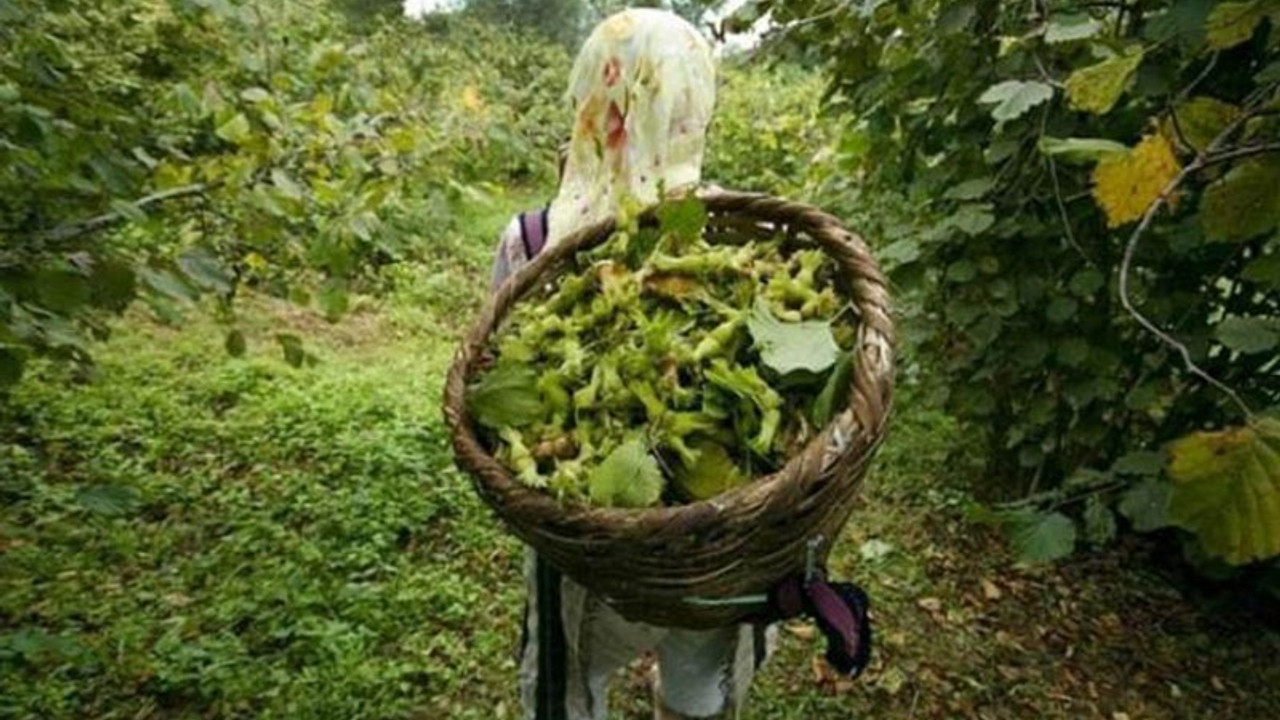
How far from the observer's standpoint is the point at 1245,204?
83 cm

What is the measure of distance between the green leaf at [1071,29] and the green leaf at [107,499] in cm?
167

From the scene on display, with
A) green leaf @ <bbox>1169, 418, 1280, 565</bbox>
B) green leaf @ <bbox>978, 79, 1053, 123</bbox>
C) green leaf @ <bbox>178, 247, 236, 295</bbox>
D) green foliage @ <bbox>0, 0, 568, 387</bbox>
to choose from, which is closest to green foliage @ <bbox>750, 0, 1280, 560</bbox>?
green leaf @ <bbox>978, 79, 1053, 123</bbox>

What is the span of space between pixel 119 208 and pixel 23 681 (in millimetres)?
1526

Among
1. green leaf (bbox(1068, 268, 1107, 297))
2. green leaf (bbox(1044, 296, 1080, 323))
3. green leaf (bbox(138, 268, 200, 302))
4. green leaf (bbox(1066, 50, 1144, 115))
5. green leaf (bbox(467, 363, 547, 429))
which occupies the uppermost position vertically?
green leaf (bbox(1066, 50, 1144, 115))

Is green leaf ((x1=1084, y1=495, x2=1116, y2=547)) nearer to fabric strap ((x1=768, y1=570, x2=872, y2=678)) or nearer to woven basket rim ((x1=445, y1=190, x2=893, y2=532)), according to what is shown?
fabric strap ((x1=768, y1=570, x2=872, y2=678))

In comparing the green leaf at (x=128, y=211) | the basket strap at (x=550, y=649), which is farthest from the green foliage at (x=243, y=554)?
the basket strap at (x=550, y=649)

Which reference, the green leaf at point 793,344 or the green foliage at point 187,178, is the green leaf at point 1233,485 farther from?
the green foliage at point 187,178

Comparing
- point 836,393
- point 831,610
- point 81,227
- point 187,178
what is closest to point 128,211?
point 81,227

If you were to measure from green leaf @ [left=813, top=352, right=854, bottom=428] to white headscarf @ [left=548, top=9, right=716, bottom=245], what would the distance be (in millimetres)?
476

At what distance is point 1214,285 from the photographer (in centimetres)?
217

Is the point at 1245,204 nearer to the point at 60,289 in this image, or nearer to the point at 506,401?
the point at 506,401

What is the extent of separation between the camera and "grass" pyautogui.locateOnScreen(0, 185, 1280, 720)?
7.59 ft

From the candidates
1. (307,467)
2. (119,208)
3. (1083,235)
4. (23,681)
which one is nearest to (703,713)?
(119,208)

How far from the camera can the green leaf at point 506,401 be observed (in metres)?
1.22
